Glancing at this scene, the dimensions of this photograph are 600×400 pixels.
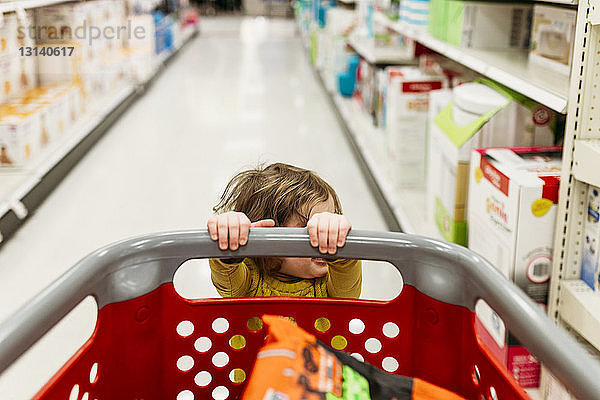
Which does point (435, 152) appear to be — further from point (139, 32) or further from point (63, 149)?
point (139, 32)

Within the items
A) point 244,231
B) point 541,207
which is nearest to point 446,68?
point 541,207

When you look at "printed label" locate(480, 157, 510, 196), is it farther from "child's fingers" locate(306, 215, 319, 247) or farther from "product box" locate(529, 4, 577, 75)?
"child's fingers" locate(306, 215, 319, 247)

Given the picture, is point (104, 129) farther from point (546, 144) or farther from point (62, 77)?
point (546, 144)

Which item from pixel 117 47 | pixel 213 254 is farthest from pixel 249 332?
pixel 117 47

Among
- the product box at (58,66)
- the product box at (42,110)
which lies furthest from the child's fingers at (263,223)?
the product box at (58,66)

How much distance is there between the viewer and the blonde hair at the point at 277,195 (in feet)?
4.00

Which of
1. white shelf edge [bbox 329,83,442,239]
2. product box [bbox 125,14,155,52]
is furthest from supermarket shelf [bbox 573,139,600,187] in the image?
product box [bbox 125,14,155,52]

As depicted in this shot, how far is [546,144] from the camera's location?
2.03 metres

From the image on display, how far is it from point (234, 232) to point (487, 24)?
1.90 m

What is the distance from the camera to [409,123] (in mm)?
2980

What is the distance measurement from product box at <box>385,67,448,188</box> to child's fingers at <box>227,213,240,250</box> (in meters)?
2.04

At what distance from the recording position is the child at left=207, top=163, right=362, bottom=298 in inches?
46.6

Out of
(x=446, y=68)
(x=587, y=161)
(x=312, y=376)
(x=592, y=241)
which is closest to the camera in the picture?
(x=312, y=376)

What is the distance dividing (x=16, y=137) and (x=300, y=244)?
2.64m
